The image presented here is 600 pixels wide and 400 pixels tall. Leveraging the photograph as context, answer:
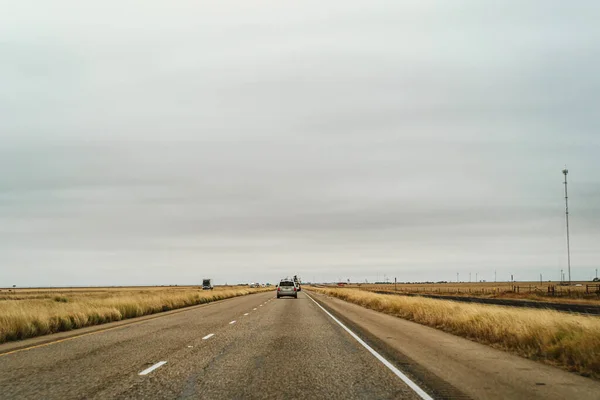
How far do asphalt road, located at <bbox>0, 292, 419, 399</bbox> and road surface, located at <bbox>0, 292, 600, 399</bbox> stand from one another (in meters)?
0.02

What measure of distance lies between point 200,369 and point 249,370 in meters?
0.91

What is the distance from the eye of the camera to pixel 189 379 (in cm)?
882


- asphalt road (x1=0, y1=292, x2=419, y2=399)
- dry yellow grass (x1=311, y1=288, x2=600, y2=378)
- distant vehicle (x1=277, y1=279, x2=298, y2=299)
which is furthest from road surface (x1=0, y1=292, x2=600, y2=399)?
distant vehicle (x1=277, y1=279, x2=298, y2=299)

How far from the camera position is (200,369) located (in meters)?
9.89

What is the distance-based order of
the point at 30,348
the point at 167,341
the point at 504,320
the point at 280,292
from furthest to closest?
the point at 280,292 < the point at 504,320 < the point at 167,341 < the point at 30,348

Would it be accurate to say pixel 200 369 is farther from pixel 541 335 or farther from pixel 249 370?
pixel 541 335

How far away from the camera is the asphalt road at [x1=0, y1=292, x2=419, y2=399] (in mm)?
7855

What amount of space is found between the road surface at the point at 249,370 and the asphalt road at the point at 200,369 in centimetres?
2

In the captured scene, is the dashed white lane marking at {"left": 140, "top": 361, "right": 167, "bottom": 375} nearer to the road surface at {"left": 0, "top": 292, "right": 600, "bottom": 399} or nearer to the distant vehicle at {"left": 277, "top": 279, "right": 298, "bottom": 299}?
the road surface at {"left": 0, "top": 292, "right": 600, "bottom": 399}

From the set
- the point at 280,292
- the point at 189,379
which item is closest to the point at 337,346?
the point at 189,379

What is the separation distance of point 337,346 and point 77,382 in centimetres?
691

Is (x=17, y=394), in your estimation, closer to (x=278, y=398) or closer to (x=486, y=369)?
(x=278, y=398)

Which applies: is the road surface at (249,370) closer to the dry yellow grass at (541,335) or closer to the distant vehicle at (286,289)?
the dry yellow grass at (541,335)

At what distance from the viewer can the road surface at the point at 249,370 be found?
7.90 m
